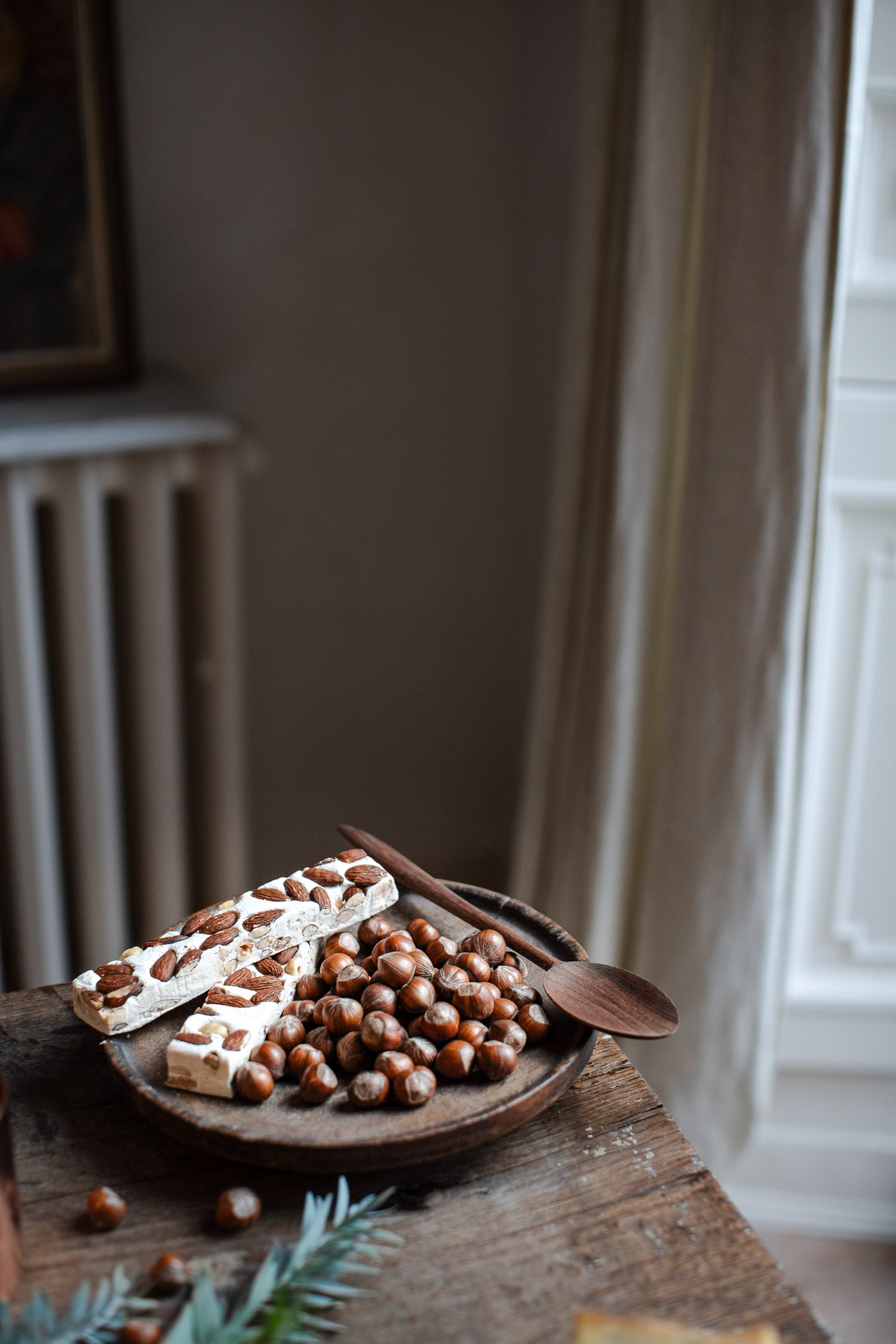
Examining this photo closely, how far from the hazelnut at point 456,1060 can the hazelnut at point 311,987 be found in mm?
103

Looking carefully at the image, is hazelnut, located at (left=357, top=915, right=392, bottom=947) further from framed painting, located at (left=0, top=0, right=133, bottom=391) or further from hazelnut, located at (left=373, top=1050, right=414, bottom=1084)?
framed painting, located at (left=0, top=0, right=133, bottom=391)

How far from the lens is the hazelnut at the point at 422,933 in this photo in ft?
2.47

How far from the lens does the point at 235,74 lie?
1593 millimetres

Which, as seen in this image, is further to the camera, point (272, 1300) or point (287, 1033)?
point (287, 1033)

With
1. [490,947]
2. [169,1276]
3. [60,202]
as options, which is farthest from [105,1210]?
[60,202]

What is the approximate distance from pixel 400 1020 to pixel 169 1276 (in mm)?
188

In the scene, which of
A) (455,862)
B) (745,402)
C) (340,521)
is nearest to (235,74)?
(340,521)

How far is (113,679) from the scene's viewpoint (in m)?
1.62

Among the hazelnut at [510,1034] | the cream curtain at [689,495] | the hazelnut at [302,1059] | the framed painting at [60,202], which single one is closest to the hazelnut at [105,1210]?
the hazelnut at [302,1059]

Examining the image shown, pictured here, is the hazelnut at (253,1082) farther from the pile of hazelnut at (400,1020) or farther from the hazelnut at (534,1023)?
the hazelnut at (534,1023)

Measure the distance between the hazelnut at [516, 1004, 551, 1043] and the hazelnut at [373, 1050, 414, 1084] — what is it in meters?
0.07

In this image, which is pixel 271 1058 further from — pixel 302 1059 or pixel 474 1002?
pixel 474 1002

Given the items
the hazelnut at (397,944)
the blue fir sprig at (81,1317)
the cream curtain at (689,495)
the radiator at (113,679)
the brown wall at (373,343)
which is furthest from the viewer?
the brown wall at (373,343)

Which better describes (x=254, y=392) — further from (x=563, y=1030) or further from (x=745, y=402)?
(x=563, y=1030)
